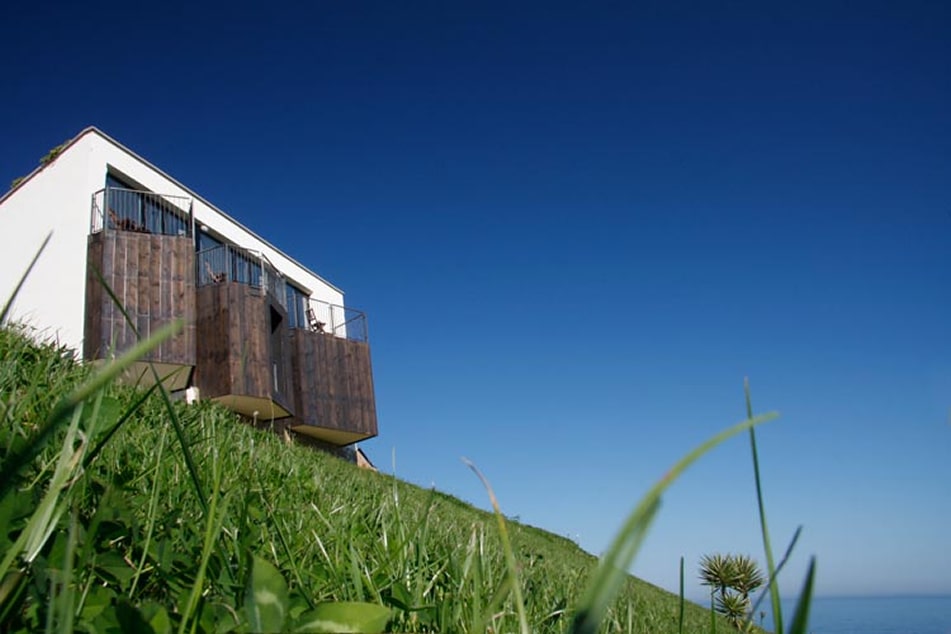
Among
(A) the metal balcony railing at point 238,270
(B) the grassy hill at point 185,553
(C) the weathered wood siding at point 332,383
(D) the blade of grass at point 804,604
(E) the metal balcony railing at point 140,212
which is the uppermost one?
(E) the metal balcony railing at point 140,212

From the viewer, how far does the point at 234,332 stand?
22.8m

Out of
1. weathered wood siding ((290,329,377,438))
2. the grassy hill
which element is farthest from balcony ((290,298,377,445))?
the grassy hill

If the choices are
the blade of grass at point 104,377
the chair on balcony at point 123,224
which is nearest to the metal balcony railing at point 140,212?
the chair on balcony at point 123,224

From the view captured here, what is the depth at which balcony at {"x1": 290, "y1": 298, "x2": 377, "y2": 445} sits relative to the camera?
2820 centimetres

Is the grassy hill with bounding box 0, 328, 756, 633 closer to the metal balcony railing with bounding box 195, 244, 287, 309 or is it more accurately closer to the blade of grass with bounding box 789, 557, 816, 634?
the blade of grass with bounding box 789, 557, 816, 634

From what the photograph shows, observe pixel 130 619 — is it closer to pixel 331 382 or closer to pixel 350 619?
pixel 350 619

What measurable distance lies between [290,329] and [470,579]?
2779cm

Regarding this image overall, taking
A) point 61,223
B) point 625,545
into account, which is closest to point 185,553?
point 625,545

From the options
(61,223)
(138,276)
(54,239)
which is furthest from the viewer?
(54,239)

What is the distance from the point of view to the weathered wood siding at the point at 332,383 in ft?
92.4

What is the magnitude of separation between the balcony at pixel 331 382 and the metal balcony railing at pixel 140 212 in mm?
6177

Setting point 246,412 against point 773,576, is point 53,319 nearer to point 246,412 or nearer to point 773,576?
point 246,412

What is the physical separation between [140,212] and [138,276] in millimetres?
3373

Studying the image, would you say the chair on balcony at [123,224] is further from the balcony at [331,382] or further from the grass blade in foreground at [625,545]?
the grass blade in foreground at [625,545]
